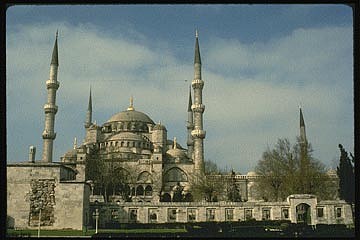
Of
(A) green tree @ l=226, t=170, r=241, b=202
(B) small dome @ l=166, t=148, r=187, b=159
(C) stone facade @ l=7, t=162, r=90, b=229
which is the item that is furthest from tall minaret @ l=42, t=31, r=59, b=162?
(C) stone facade @ l=7, t=162, r=90, b=229

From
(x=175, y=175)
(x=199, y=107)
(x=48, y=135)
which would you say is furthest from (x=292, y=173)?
(x=48, y=135)

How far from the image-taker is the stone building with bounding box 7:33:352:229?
26953 millimetres

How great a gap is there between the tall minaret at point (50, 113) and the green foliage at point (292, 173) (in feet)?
72.5

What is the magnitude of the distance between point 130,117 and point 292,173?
33.1 metres

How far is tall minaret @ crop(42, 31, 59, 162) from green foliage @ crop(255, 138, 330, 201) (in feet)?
72.5

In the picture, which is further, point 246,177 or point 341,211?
point 246,177

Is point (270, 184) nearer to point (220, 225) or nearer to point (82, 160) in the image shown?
point (220, 225)

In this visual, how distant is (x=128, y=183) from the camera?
51000mm

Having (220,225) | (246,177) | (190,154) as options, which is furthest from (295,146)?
(190,154)

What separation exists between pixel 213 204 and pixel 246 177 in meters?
19.9

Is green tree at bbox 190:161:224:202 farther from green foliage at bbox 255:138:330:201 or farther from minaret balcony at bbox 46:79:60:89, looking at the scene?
minaret balcony at bbox 46:79:60:89

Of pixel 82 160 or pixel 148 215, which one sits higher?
pixel 82 160
